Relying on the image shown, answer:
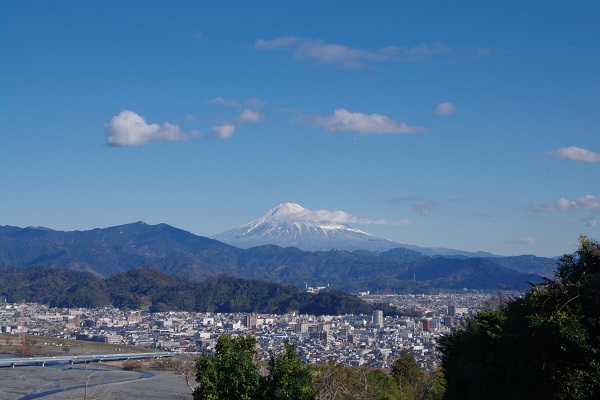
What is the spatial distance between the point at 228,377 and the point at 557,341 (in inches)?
138

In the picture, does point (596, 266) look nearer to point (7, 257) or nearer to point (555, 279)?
point (555, 279)

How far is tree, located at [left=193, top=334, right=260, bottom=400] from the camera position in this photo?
8219mm

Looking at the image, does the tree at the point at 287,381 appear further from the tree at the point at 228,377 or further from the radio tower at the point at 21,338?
the radio tower at the point at 21,338

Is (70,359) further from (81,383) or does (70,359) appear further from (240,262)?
(240,262)

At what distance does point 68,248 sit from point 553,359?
428ft

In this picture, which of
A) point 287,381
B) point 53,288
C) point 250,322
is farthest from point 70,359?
point 53,288

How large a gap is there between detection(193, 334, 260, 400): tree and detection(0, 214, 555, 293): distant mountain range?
83.2m

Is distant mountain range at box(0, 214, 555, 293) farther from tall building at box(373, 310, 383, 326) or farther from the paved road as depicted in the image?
the paved road

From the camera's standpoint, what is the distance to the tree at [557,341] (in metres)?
6.88

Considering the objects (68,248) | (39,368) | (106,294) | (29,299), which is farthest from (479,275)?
(39,368)

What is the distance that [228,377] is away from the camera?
27.2 feet

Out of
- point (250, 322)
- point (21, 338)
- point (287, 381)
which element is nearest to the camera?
point (287, 381)

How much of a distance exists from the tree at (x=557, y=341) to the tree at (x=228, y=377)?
2.79 metres

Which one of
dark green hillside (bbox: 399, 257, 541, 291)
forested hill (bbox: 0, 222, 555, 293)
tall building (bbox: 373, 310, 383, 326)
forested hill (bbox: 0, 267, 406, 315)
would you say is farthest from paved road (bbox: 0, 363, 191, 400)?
forested hill (bbox: 0, 222, 555, 293)
